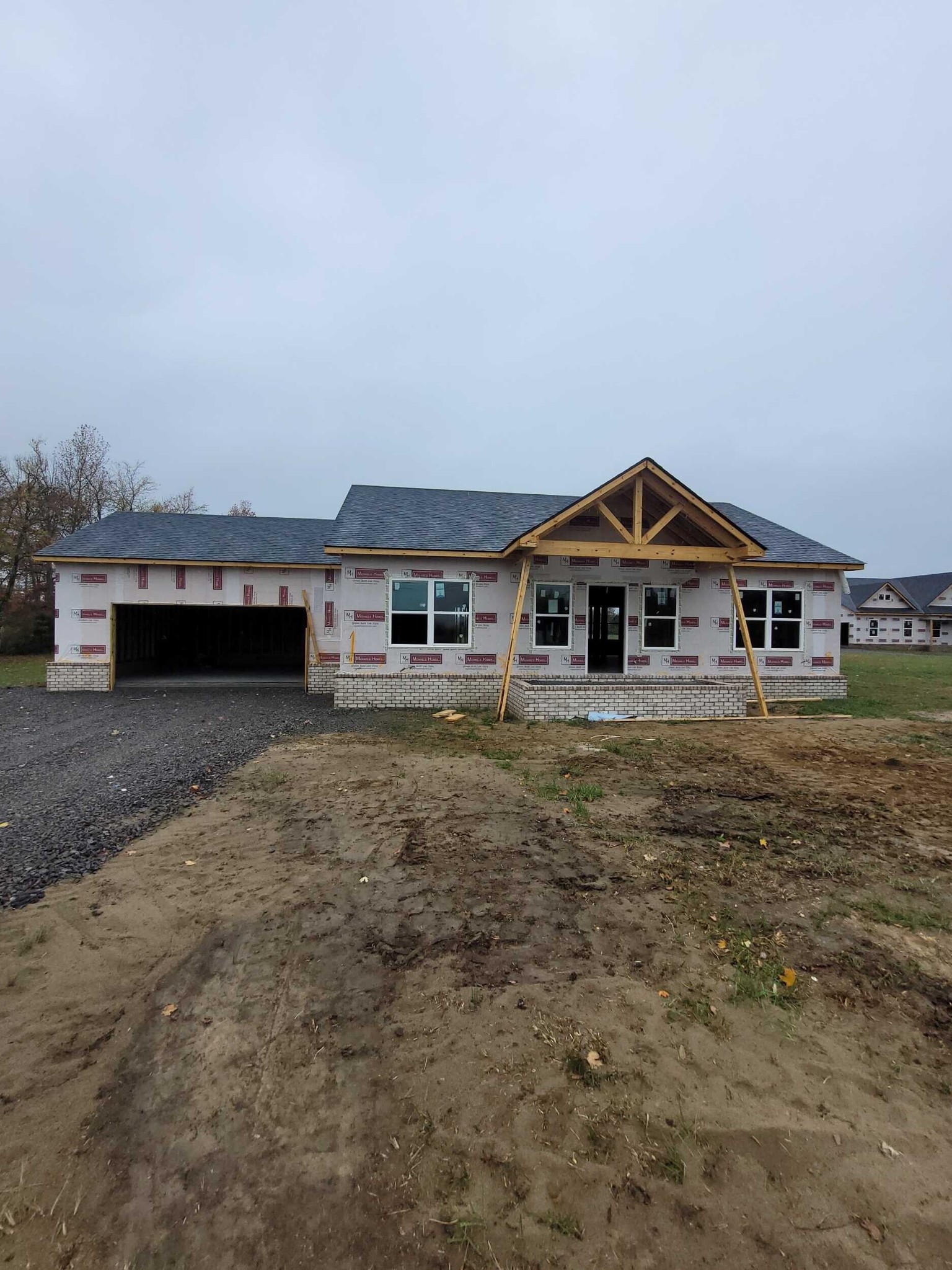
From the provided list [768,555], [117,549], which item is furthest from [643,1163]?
[117,549]

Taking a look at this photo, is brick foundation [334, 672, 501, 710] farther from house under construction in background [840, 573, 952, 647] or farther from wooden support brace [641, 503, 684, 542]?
house under construction in background [840, 573, 952, 647]

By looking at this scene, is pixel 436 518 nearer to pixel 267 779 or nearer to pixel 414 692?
pixel 414 692

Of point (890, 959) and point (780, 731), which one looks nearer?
point (890, 959)

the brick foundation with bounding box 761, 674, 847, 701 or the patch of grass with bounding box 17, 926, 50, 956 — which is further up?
the brick foundation with bounding box 761, 674, 847, 701

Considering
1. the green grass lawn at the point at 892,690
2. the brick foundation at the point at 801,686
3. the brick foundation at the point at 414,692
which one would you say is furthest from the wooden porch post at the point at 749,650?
the brick foundation at the point at 414,692

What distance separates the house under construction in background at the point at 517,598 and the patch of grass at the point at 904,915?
7.36 metres

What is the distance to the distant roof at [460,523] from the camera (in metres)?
13.0

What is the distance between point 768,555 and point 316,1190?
50.1 ft

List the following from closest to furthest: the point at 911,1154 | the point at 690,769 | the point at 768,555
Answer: the point at 911,1154 < the point at 690,769 < the point at 768,555

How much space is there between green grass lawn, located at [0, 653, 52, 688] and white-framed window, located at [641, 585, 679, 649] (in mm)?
16059

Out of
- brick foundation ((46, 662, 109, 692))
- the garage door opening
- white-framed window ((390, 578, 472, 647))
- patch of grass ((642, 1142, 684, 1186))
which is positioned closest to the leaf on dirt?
patch of grass ((642, 1142, 684, 1186))

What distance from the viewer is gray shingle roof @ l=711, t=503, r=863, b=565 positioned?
1439 cm

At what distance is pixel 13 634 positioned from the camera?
878 inches

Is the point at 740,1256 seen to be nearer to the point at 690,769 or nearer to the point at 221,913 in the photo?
the point at 221,913
